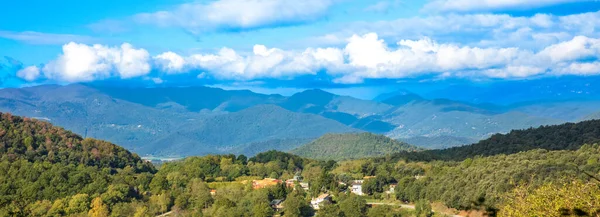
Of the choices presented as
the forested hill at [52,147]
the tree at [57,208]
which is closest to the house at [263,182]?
the tree at [57,208]

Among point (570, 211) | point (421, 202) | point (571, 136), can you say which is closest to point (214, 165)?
point (421, 202)

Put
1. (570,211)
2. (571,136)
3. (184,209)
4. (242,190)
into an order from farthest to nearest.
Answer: (571,136)
(242,190)
(184,209)
(570,211)

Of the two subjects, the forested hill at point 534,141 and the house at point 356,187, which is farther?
the forested hill at point 534,141

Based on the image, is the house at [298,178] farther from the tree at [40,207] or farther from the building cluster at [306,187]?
the tree at [40,207]

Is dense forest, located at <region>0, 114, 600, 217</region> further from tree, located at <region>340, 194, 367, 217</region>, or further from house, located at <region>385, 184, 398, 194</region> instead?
house, located at <region>385, 184, 398, 194</region>

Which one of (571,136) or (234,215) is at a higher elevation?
(571,136)

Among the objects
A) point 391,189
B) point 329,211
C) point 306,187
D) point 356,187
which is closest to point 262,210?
point 329,211

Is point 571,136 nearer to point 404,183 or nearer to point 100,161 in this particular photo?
point 404,183
